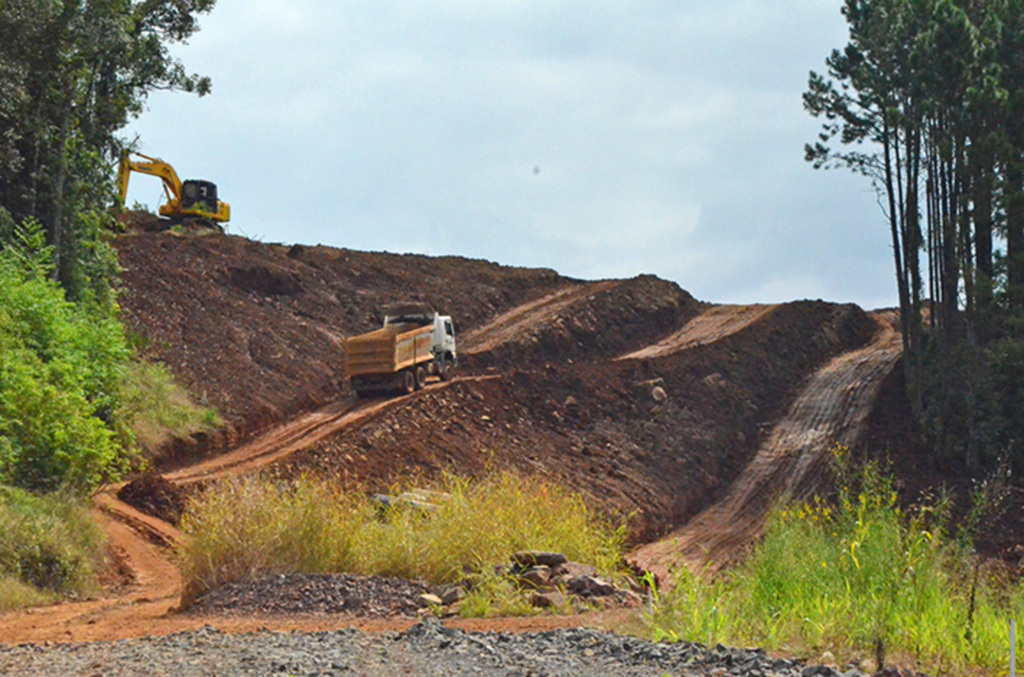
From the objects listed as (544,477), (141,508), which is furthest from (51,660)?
(544,477)

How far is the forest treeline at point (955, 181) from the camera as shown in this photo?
27031mm

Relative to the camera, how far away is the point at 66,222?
25.4 meters

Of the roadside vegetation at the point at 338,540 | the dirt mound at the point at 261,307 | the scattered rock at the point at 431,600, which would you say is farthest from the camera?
the dirt mound at the point at 261,307

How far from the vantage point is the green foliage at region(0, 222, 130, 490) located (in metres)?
16.6

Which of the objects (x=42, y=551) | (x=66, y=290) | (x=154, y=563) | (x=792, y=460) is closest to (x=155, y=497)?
(x=154, y=563)

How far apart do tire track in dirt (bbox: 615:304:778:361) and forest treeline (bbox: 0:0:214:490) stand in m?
18.0

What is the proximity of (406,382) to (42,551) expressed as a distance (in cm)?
1409

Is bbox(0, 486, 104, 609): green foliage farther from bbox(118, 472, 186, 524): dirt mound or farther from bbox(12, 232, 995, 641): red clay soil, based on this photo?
bbox(118, 472, 186, 524): dirt mound

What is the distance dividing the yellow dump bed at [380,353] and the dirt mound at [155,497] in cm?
805

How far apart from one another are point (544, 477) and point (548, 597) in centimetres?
1455

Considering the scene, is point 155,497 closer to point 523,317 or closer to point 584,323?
point 523,317

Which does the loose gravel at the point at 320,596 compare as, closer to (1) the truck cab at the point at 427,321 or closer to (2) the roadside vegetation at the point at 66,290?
(2) the roadside vegetation at the point at 66,290

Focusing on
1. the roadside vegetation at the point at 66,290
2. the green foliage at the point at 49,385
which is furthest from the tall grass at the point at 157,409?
the green foliage at the point at 49,385

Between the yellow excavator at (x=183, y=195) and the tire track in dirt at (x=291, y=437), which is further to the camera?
the yellow excavator at (x=183, y=195)
